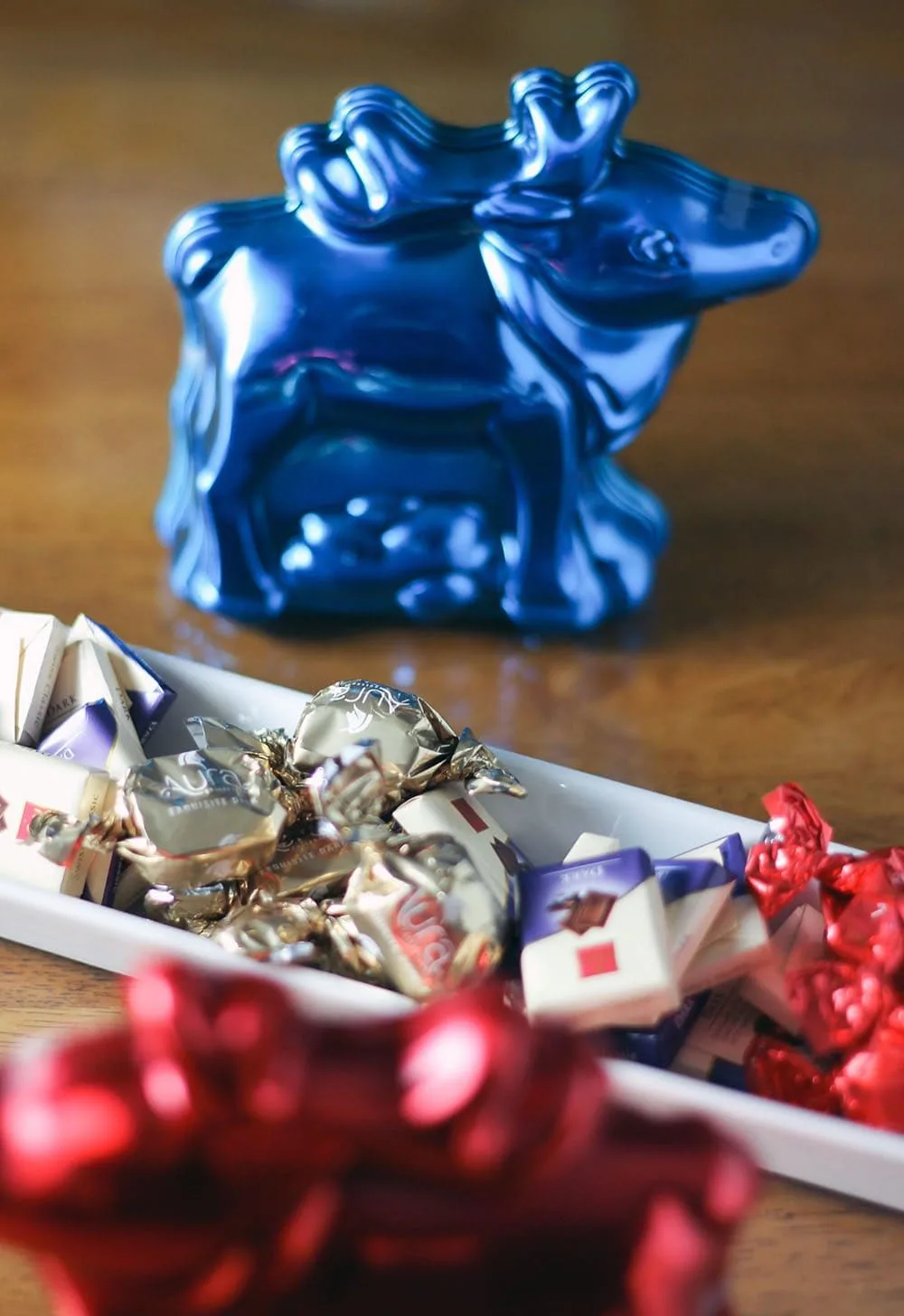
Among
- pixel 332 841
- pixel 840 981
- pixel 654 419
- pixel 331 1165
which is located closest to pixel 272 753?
pixel 332 841

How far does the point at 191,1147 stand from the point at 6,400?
0.87 metres

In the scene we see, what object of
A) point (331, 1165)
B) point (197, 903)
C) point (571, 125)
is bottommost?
point (197, 903)

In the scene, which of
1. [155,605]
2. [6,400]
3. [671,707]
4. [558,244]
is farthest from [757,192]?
[6,400]

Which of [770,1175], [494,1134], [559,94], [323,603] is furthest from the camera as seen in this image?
[323,603]

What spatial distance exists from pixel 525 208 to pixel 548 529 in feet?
0.59

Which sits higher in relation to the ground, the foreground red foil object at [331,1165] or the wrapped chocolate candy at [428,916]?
the foreground red foil object at [331,1165]

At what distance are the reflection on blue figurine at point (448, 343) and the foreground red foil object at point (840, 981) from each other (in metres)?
0.29

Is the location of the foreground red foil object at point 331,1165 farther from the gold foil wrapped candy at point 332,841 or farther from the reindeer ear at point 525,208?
the reindeer ear at point 525,208

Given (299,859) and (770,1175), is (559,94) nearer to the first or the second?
(299,859)

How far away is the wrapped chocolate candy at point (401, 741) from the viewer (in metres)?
0.64

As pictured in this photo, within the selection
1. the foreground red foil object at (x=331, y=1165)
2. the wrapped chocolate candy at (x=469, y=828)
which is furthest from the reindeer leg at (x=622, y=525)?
the foreground red foil object at (x=331, y=1165)

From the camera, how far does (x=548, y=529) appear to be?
33.1 inches

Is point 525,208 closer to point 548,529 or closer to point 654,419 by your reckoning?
point 548,529

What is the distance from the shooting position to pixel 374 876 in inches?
22.9
